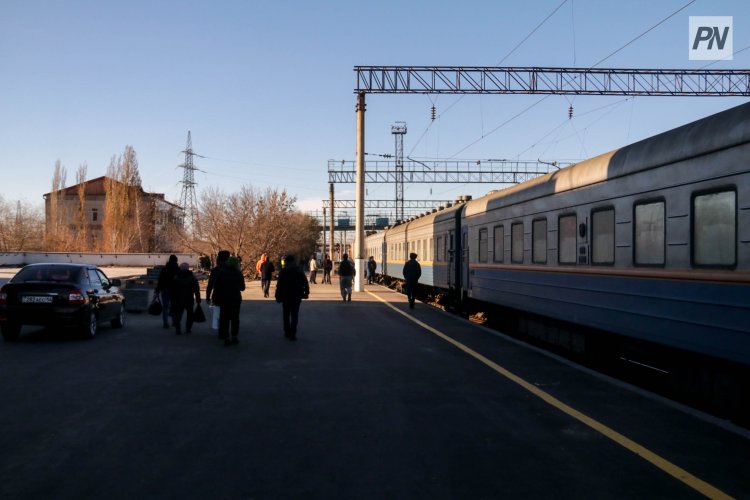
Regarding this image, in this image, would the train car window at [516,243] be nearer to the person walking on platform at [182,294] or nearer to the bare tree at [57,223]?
the person walking on platform at [182,294]

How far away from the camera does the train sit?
6.77 m

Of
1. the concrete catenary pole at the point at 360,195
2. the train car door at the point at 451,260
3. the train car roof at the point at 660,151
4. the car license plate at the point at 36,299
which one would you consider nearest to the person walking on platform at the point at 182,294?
the car license plate at the point at 36,299

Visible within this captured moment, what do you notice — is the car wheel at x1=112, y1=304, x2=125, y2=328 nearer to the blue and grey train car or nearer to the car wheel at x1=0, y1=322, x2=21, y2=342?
the car wheel at x1=0, y1=322, x2=21, y2=342

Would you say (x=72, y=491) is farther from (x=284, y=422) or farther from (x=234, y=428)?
(x=284, y=422)

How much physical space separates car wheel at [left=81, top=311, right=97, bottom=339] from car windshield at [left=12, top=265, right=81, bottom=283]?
0.73 meters

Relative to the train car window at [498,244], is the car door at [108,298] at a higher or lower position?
lower

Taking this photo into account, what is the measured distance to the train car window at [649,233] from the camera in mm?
8117

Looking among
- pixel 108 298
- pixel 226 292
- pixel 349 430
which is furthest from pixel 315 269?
pixel 349 430

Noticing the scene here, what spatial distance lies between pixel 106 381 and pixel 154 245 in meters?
73.1

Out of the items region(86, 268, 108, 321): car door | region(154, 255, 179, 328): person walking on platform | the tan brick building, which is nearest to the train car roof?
region(154, 255, 179, 328): person walking on platform

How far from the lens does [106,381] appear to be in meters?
8.54

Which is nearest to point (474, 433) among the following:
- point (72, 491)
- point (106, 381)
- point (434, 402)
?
point (434, 402)

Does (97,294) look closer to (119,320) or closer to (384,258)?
(119,320)

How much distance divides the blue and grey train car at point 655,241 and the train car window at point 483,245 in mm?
3033
